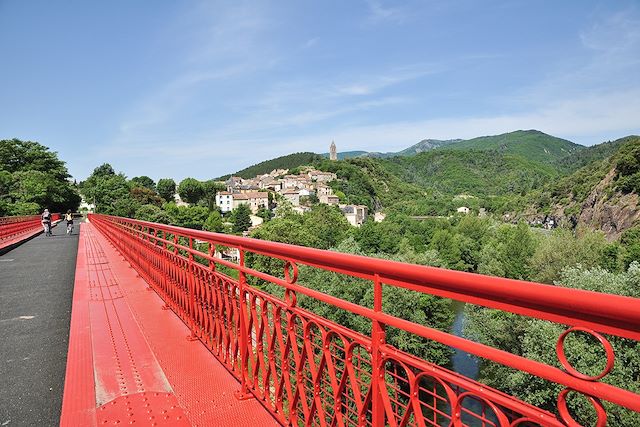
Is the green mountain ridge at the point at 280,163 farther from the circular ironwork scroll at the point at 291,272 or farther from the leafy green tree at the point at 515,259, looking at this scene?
the circular ironwork scroll at the point at 291,272

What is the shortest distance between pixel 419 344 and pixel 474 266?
36709mm

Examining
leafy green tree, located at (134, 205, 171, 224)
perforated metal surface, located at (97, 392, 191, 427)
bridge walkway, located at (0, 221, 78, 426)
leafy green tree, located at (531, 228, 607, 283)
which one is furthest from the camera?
leafy green tree, located at (134, 205, 171, 224)

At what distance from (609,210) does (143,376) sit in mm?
69848

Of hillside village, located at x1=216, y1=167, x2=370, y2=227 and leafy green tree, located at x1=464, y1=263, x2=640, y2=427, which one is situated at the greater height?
hillside village, located at x1=216, y1=167, x2=370, y2=227

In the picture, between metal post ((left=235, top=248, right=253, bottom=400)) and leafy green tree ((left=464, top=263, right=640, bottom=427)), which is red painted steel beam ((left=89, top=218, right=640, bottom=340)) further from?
leafy green tree ((left=464, top=263, right=640, bottom=427))

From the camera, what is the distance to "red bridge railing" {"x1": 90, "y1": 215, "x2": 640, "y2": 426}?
104 centimetres

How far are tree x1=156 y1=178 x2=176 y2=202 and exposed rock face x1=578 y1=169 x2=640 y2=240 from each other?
91823 millimetres

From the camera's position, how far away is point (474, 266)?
5275 centimetres

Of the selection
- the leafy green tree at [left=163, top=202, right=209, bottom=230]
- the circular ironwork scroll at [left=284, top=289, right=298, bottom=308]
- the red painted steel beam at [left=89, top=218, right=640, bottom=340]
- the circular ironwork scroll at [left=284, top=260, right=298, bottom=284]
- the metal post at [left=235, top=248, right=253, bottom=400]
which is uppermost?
the red painted steel beam at [left=89, top=218, right=640, bottom=340]

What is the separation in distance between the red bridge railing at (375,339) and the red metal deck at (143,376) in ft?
0.62

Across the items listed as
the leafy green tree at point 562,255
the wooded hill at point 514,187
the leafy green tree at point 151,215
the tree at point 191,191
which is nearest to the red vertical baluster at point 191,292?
the leafy green tree at point 562,255

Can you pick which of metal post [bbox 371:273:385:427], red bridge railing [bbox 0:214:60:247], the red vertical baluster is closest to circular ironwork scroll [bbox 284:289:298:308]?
metal post [bbox 371:273:385:427]

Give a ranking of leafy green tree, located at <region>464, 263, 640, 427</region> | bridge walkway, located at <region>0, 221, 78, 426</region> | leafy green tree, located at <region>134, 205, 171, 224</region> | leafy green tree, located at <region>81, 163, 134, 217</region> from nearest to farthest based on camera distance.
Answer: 1. bridge walkway, located at <region>0, 221, 78, 426</region>
2. leafy green tree, located at <region>464, 263, 640, 427</region>
3. leafy green tree, located at <region>134, 205, 171, 224</region>
4. leafy green tree, located at <region>81, 163, 134, 217</region>

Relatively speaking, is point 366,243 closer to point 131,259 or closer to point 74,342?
point 131,259
